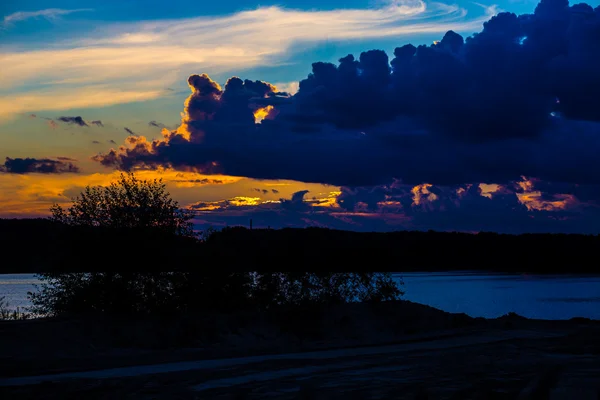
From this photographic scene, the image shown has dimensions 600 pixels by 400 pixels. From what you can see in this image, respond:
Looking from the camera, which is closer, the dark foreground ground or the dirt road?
the dirt road

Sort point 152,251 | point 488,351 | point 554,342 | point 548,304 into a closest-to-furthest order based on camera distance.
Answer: point 488,351, point 554,342, point 152,251, point 548,304

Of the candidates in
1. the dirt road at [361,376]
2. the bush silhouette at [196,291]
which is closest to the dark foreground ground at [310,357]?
the dirt road at [361,376]

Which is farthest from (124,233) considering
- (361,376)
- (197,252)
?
(361,376)

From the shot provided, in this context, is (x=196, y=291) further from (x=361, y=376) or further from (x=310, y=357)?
(x=361, y=376)

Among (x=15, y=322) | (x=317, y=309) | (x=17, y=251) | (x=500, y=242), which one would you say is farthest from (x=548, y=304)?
(x=500, y=242)

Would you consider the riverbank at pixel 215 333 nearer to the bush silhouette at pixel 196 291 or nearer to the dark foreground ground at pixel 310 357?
the dark foreground ground at pixel 310 357

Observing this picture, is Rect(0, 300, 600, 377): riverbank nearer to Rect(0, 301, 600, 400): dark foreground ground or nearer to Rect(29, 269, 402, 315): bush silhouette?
Rect(0, 301, 600, 400): dark foreground ground

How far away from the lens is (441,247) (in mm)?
168625

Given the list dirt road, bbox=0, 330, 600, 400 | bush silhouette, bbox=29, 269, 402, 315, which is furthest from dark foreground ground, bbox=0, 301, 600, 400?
bush silhouette, bbox=29, 269, 402, 315

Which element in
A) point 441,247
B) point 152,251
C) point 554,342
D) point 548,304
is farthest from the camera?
point 441,247

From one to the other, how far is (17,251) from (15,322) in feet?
357

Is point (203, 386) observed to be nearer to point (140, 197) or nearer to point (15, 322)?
point (15, 322)

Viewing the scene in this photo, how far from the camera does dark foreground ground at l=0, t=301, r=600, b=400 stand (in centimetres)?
1466

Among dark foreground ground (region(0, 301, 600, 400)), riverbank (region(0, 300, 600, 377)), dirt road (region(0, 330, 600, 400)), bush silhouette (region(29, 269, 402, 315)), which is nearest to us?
dirt road (region(0, 330, 600, 400))
